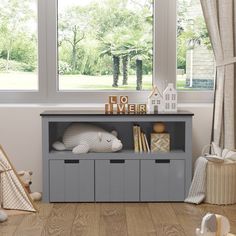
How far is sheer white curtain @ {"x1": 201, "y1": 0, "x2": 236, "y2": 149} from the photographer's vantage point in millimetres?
3910

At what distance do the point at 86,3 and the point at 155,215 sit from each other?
1782mm

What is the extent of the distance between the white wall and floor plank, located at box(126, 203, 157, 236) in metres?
0.76

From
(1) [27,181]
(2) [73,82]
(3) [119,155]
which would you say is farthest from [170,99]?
(1) [27,181]

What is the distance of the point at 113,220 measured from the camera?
11.0 ft

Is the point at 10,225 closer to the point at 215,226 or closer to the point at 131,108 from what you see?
the point at 131,108

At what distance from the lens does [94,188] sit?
3.83 m

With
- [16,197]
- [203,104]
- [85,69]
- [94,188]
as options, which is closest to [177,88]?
[203,104]

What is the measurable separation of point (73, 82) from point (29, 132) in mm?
553

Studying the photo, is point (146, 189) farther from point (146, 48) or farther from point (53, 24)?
point (53, 24)

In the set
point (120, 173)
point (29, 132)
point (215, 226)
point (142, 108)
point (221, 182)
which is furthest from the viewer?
point (29, 132)

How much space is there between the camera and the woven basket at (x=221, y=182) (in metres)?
3.71

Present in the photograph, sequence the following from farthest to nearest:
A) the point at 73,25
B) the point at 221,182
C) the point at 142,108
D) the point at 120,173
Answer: the point at 73,25, the point at 142,108, the point at 120,173, the point at 221,182

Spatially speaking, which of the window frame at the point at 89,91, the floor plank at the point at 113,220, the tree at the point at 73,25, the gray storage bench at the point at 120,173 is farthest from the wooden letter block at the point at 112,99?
the floor plank at the point at 113,220

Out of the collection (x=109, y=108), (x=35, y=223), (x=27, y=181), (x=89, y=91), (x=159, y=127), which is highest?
(x=89, y=91)
